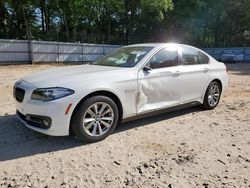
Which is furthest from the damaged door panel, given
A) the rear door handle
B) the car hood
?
the rear door handle

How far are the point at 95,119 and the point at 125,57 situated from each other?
5.02ft

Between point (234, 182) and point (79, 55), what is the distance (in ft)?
73.7

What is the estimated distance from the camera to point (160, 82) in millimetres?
4887

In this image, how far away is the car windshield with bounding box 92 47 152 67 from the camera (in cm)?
486

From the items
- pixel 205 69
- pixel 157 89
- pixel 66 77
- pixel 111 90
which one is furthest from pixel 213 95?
pixel 66 77

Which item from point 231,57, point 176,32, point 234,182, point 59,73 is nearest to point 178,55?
point 59,73

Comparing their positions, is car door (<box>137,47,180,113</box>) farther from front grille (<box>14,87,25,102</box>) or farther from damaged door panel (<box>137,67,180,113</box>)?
front grille (<box>14,87,25,102</box>)

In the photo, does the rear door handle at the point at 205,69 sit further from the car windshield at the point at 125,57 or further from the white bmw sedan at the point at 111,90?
the car windshield at the point at 125,57

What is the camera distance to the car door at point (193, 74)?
5426 millimetres

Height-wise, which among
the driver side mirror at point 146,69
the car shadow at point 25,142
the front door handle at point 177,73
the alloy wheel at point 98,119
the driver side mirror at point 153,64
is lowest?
the car shadow at point 25,142

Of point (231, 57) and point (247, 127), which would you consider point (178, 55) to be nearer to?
point (247, 127)

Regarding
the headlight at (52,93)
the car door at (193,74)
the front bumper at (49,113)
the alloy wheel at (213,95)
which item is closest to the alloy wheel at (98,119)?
the front bumper at (49,113)

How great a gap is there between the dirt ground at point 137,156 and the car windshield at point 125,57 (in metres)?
1.15

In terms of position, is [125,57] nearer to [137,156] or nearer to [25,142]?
[137,156]
